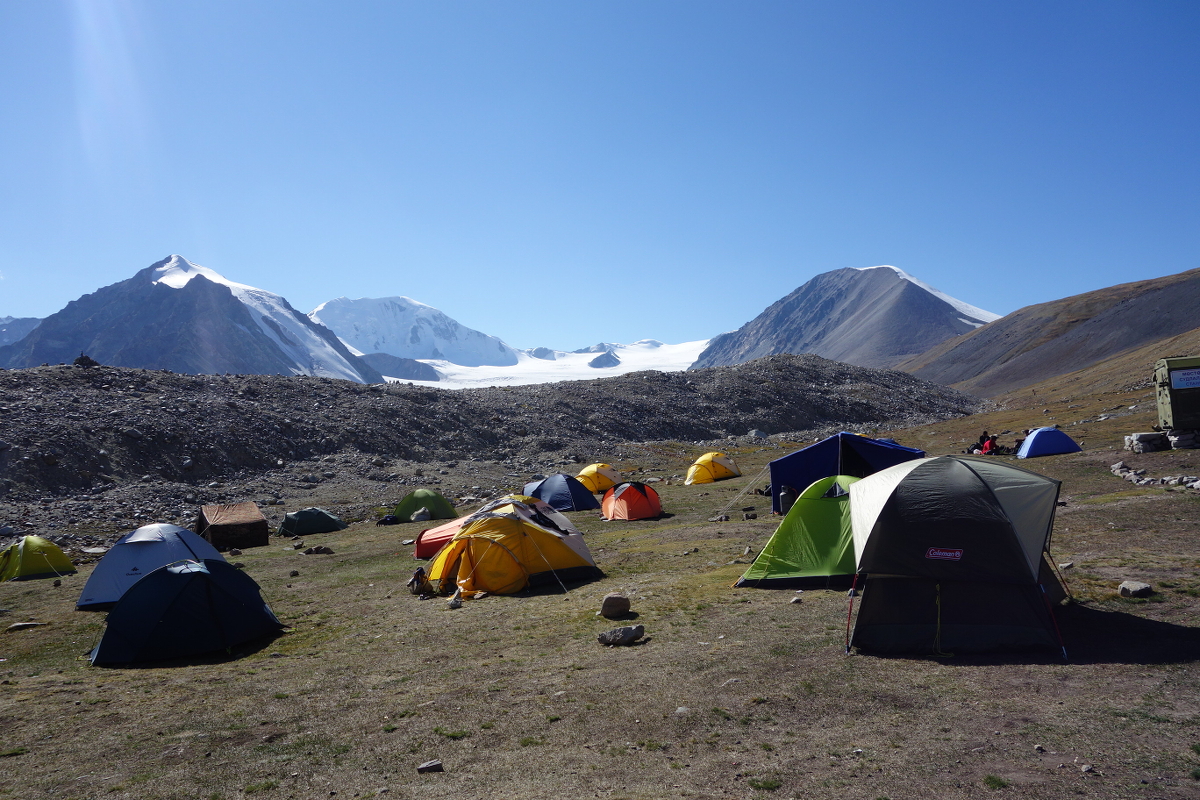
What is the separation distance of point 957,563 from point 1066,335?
568ft

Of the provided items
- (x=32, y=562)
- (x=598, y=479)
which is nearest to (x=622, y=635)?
(x=32, y=562)

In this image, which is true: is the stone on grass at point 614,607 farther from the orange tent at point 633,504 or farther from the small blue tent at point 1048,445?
the small blue tent at point 1048,445

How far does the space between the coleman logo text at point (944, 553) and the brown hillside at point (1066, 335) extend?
13611 centimetres

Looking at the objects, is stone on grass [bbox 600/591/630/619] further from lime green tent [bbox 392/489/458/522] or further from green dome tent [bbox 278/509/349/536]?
green dome tent [bbox 278/509/349/536]

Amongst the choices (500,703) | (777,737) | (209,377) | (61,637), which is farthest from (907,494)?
(209,377)

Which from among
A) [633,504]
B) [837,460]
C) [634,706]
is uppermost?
[837,460]

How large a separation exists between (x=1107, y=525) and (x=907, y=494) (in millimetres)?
9308

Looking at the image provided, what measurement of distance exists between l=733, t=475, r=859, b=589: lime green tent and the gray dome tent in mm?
3108

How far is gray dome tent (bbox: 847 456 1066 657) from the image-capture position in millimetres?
8938

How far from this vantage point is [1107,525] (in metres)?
15.5

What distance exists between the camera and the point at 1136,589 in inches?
406

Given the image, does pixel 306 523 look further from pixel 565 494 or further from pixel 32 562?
pixel 565 494

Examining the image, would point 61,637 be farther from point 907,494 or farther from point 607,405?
point 607,405

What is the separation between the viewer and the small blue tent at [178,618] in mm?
11245
